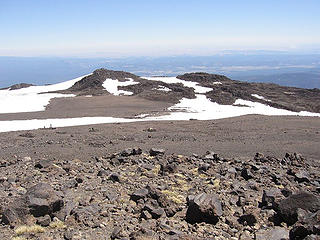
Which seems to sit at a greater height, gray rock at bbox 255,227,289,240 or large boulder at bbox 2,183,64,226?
large boulder at bbox 2,183,64,226

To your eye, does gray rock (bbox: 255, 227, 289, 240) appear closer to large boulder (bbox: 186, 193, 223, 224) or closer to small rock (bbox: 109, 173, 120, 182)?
large boulder (bbox: 186, 193, 223, 224)

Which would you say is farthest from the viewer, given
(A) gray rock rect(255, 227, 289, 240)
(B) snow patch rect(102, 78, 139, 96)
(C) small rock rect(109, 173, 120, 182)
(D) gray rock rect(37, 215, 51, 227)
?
(B) snow patch rect(102, 78, 139, 96)

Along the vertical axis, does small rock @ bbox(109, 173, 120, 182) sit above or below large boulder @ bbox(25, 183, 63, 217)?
below

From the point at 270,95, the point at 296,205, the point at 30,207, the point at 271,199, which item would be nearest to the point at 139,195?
the point at 30,207

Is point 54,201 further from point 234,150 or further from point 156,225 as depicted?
point 234,150

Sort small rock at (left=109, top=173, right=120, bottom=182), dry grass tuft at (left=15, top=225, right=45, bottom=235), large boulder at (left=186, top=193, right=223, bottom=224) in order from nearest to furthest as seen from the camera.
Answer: dry grass tuft at (left=15, top=225, right=45, bottom=235), large boulder at (left=186, top=193, right=223, bottom=224), small rock at (left=109, top=173, right=120, bottom=182)

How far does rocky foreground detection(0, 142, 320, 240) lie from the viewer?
8547 mm

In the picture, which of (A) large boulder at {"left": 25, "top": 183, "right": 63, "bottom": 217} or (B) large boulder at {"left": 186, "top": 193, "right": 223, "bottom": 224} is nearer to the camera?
(A) large boulder at {"left": 25, "top": 183, "right": 63, "bottom": 217}

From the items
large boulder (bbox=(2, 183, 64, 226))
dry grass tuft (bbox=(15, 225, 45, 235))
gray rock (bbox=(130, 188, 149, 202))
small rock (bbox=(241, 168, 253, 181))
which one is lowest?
small rock (bbox=(241, 168, 253, 181))

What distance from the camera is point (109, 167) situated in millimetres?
14703

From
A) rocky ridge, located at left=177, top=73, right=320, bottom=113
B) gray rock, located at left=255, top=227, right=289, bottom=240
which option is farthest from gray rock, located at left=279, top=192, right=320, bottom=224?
rocky ridge, located at left=177, top=73, right=320, bottom=113

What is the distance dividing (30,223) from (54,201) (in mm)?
878

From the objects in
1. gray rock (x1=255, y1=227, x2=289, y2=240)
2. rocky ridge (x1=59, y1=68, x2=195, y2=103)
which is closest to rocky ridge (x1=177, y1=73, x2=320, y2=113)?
rocky ridge (x1=59, y1=68, x2=195, y2=103)

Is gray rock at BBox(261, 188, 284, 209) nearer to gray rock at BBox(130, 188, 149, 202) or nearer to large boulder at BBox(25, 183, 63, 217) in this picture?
gray rock at BBox(130, 188, 149, 202)
